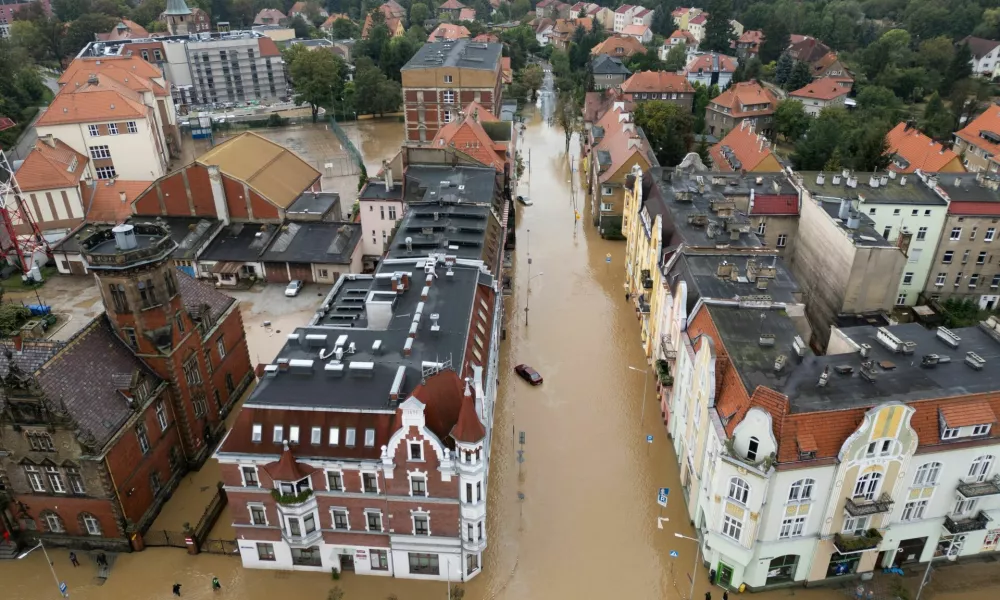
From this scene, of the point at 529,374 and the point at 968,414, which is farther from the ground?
the point at 968,414

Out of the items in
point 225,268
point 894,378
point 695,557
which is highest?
point 894,378

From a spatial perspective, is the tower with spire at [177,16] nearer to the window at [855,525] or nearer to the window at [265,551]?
the window at [265,551]

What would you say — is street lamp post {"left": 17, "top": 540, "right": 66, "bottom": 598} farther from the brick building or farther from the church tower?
the church tower

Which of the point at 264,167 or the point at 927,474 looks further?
the point at 264,167

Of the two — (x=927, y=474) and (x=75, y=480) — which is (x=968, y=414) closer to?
(x=927, y=474)

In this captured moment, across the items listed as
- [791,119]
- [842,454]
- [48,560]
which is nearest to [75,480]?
[48,560]

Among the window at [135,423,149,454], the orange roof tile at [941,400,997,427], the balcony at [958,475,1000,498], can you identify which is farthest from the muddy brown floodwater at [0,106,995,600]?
the orange roof tile at [941,400,997,427]
